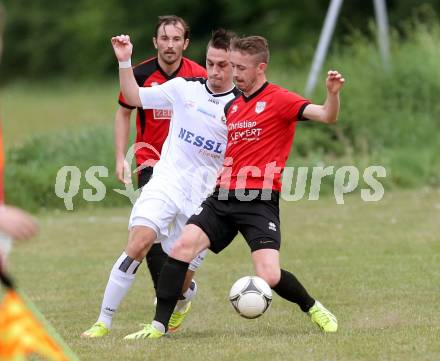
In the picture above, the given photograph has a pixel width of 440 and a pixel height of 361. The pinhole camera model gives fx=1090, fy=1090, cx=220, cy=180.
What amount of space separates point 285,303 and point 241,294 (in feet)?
6.37

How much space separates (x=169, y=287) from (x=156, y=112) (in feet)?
5.38

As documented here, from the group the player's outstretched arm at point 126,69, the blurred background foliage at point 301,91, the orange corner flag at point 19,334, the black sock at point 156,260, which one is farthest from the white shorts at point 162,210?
the blurred background foliage at point 301,91

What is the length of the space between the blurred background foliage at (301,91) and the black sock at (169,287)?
8722 mm

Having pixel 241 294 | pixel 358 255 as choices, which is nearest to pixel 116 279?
pixel 241 294

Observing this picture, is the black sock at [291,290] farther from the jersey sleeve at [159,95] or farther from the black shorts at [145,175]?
the black shorts at [145,175]

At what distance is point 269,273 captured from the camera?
6883 millimetres

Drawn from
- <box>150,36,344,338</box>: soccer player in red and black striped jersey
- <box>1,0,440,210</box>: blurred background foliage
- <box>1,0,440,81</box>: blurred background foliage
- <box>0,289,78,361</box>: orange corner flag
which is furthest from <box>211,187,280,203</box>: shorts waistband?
<box>1,0,440,81</box>: blurred background foliage

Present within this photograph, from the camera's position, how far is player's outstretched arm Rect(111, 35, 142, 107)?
717 cm

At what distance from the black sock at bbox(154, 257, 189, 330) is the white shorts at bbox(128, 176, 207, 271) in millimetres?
354

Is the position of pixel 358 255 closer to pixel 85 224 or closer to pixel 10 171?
pixel 85 224

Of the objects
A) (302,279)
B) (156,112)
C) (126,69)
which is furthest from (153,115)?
(302,279)

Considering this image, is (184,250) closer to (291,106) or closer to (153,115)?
(291,106)

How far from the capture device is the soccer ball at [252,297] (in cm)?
667

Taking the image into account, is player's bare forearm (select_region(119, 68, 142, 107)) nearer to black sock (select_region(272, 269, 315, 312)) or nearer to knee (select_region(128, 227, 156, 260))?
knee (select_region(128, 227, 156, 260))
